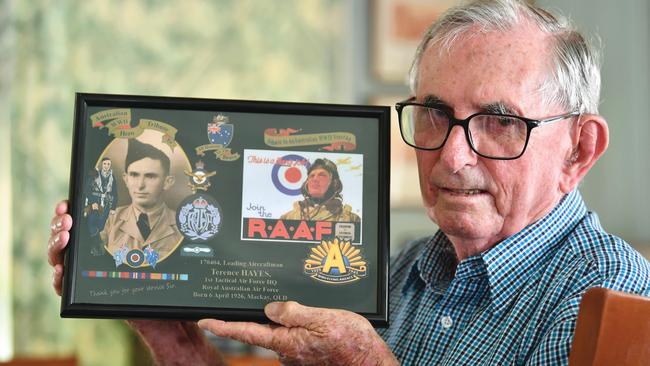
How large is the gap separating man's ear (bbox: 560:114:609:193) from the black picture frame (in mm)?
367

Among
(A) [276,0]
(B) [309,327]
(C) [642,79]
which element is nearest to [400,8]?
(A) [276,0]

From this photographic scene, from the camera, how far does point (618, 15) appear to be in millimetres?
4160

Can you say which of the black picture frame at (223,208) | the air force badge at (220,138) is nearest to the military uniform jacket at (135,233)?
the black picture frame at (223,208)

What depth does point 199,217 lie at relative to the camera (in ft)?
4.86

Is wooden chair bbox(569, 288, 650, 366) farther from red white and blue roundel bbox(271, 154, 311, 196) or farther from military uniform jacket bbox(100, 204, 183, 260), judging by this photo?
military uniform jacket bbox(100, 204, 183, 260)

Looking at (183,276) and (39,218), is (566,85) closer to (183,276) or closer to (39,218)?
(183,276)

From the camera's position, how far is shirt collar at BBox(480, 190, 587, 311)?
148 cm

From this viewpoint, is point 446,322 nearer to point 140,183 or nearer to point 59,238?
point 140,183

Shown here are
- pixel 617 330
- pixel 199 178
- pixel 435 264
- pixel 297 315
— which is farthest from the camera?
pixel 435 264

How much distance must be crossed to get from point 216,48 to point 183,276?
8.31ft

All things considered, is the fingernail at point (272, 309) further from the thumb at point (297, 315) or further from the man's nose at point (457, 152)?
the man's nose at point (457, 152)

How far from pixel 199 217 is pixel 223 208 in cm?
5

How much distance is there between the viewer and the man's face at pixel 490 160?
4.83ft

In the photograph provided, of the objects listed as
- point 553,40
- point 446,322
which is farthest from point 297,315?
point 553,40
